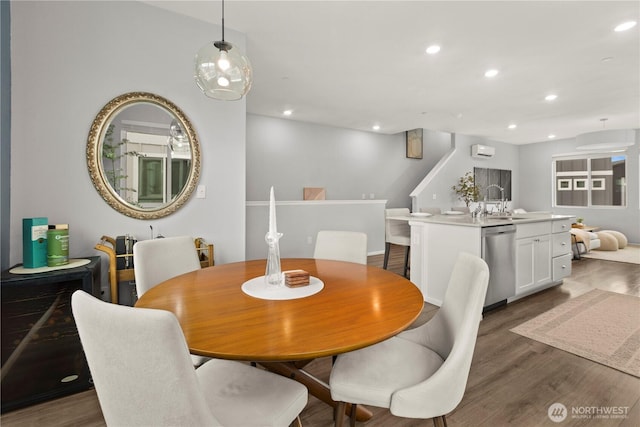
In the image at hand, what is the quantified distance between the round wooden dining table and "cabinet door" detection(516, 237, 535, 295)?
2395 mm

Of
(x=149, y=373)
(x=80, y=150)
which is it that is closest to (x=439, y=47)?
(x=80, y=150)

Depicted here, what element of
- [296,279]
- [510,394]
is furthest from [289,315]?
[510,394]

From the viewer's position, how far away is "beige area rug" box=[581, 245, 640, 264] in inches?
210

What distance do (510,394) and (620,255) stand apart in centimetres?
592

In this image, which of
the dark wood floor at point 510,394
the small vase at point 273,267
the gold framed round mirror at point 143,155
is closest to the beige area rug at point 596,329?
the dark wood floor at point 510,394

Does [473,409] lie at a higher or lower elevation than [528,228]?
lower

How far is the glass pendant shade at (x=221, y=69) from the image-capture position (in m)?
1.57

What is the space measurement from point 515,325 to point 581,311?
0.88m

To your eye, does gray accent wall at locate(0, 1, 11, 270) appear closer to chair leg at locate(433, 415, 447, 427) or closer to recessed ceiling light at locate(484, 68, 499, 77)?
chair leg at locate(433, 415, 447, 427)

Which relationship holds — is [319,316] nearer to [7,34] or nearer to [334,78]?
[7,34]

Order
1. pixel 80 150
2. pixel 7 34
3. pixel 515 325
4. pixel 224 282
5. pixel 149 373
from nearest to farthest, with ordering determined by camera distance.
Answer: pixel 149 373
pixel 224 282
pixel 7 34
pixel 80 150
pixel 515 325

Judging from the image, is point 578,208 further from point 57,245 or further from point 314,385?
point 57,245

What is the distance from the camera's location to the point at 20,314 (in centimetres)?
179

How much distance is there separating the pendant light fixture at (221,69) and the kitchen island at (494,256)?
243cm
